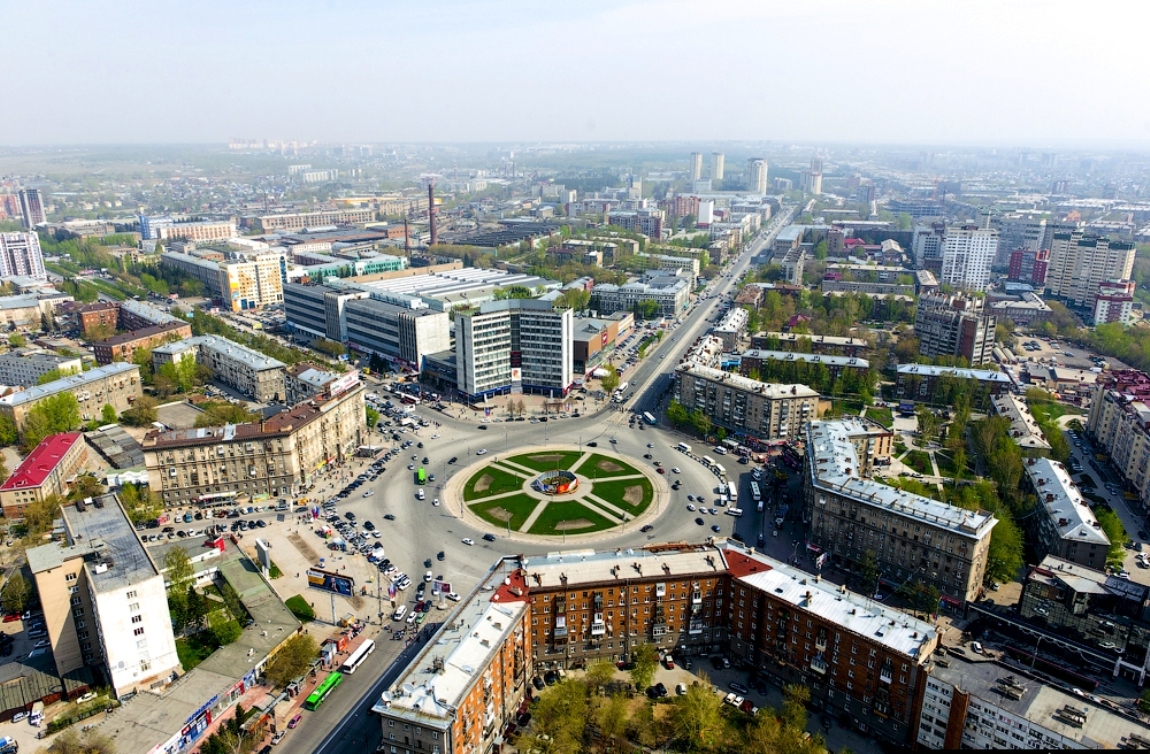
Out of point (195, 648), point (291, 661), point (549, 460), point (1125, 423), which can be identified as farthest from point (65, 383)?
Result: point (1125, 423)

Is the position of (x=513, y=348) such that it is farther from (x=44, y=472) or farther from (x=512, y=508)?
(x=44, y=472)

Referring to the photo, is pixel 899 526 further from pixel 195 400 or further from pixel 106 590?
pixel 195 400

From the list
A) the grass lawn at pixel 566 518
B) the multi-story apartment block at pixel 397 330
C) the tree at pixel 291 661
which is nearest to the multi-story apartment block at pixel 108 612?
the tree at pixel 291 661

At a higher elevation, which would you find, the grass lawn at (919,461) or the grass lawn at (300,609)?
the grass lawn at (300,609)

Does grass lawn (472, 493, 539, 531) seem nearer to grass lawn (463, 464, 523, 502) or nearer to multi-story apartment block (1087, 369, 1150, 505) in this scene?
grass lawn (463, 464, 523, 502)

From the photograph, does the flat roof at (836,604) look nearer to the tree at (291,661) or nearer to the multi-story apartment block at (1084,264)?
the tree at (291,661)

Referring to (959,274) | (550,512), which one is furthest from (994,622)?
(959,274)
